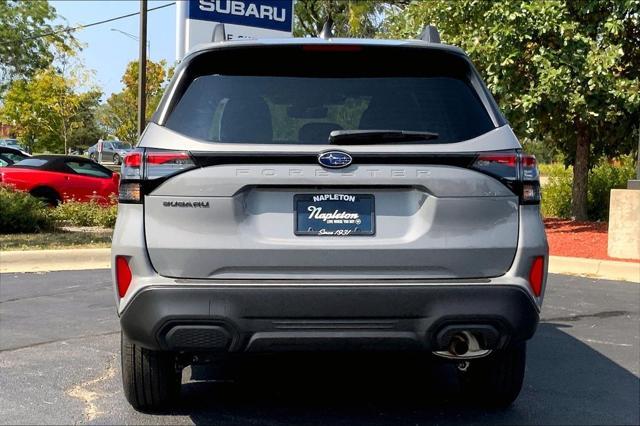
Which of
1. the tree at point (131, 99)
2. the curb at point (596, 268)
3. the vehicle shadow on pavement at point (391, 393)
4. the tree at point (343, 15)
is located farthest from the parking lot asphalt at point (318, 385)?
the tree at point (131, 99)

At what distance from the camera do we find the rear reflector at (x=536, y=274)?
3.64 meters

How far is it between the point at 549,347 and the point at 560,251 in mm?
6476

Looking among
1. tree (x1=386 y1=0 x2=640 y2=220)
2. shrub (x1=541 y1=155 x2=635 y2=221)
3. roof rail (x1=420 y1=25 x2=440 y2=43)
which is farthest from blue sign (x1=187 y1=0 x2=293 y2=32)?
shrub (x1=541 y1=155 x2=635 y2=221)

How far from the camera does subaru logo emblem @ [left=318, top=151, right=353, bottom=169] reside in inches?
140

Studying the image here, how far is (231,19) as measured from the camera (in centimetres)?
1128

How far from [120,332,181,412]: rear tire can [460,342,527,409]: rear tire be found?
1563mm

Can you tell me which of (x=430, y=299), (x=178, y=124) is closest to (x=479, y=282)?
(x=430, y=299)

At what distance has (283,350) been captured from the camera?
11.8ft

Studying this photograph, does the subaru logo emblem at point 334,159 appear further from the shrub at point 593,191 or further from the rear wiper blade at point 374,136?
the shrub at point 593,191

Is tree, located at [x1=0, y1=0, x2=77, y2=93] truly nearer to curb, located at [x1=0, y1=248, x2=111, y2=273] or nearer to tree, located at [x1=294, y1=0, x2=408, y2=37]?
tree, located at [x1=294, y1=0, x2=408, y2=37]

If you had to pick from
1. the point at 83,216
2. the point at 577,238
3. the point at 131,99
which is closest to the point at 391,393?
the point at 577,238

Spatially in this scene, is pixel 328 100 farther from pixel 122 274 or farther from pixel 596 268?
pixel 596 268

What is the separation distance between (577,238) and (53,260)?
845 cm

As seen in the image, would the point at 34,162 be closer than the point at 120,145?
Yes
